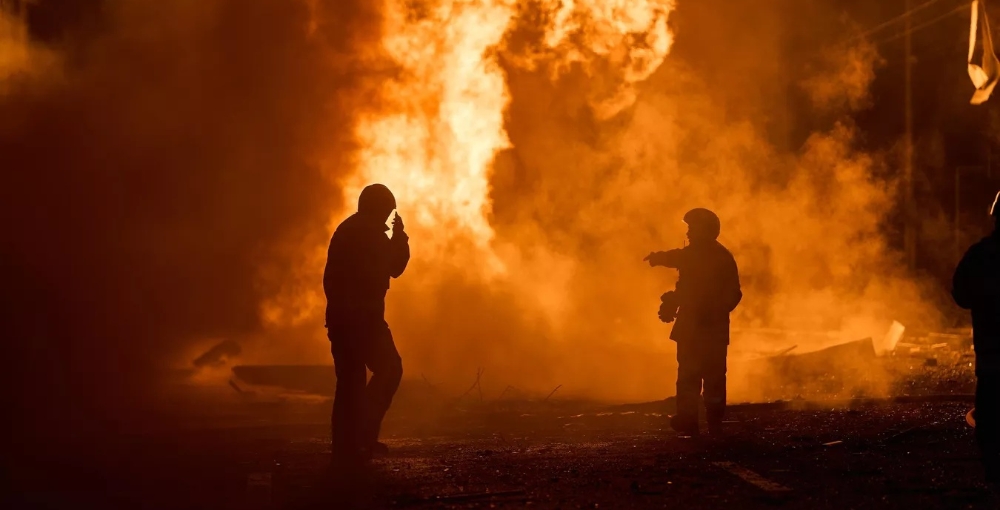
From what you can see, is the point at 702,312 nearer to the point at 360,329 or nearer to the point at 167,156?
the point at 360,329

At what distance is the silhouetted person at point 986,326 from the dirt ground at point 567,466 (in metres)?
0.33

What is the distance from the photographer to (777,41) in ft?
73.0

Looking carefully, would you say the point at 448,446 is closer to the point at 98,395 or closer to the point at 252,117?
the point at 98,395

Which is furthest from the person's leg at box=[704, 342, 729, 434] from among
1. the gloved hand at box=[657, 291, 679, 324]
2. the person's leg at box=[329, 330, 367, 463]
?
the person's leg at box=[329, 330, 367, 463]

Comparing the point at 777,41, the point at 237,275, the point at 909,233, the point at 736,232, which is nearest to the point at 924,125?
the point at 909,233

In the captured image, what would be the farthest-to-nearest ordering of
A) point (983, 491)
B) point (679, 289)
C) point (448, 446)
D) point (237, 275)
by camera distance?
1. point (237, 275)
2. point (679, 289)
3. point (448, 446)
4. point (983, 491)

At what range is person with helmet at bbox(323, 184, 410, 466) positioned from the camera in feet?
20.1

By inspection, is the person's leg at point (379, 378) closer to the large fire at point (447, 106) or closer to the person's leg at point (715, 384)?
the person's leg at point (715, 384)

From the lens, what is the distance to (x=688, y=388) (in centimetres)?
740

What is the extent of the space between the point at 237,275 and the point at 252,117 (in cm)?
236

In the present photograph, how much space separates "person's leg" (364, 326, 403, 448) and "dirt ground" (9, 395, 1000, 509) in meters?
0.29

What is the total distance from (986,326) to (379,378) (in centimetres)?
372

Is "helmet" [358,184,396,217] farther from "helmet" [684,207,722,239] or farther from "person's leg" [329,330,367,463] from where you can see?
"helmet" [684,207,722,239]

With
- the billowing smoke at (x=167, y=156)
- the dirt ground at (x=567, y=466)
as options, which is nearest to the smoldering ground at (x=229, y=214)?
the billowing smoke at (x=167, y=156)
